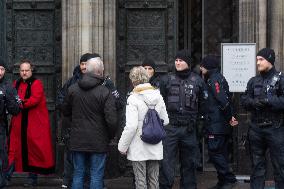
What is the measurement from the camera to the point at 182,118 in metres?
9.01

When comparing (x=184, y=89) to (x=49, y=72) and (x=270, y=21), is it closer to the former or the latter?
(x=270, y=21)

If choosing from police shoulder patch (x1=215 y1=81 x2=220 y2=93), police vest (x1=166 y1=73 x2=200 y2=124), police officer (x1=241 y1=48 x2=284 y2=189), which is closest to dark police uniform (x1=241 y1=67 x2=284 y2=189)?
police officer (x1=241 y1=48 x2=284 y2=189)

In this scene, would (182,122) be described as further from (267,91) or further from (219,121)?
(267,91)

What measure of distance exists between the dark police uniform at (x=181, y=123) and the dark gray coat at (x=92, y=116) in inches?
45.6

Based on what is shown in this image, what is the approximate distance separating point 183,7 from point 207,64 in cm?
256

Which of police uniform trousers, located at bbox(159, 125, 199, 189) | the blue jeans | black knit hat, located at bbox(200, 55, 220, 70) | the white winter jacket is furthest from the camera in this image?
black knit hat, located at bbox(200, 55, 220, 70)

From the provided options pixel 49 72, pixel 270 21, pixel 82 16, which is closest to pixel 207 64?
pixel 270 21

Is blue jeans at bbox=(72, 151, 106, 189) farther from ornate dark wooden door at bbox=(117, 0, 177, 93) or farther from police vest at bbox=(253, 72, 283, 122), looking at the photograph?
ornate dark wooden door at bbox=(117, 0, 177, 93)

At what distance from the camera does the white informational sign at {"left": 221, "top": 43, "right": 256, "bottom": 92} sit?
33.3 feet

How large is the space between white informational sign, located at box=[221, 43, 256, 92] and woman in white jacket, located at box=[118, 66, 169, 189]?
235 cm

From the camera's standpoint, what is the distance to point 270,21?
1068 centimetres

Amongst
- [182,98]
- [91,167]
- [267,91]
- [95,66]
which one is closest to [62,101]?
[95,66]

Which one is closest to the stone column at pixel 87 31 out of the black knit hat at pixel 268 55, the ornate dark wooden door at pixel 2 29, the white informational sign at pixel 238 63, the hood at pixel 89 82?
the ornate dark wooden door at pixel 2 29

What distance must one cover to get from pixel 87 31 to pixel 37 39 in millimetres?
1186
